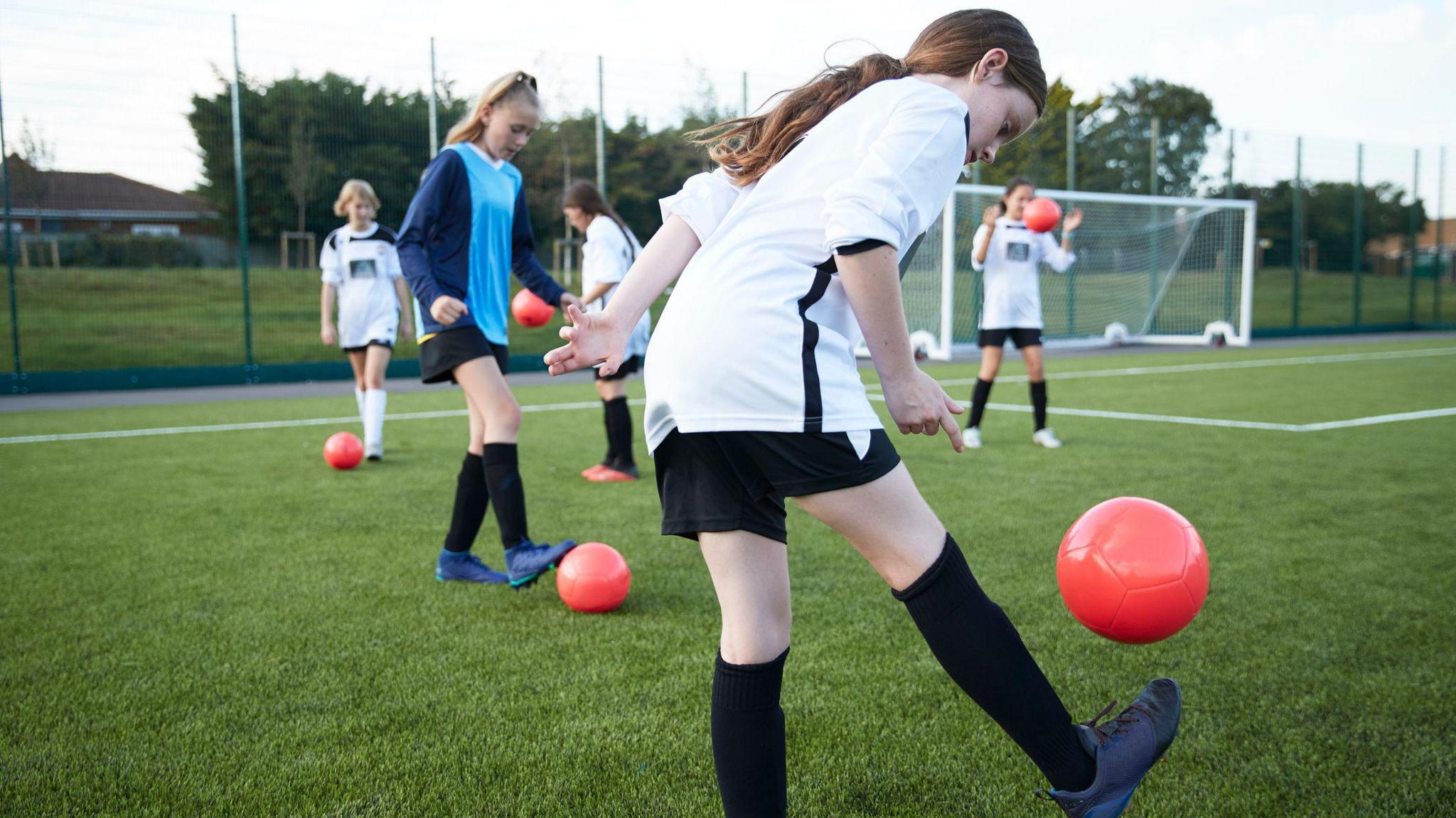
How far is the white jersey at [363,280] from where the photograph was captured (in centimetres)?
841

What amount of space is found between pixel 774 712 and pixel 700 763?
0.71 meters

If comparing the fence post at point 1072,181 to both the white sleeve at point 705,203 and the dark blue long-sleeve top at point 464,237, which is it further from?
the white sleeve at point 705,203

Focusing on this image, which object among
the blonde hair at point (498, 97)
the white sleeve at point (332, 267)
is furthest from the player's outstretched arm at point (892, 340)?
the white sleeve at point (332, 267)

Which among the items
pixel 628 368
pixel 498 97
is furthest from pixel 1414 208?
pixel 498 97

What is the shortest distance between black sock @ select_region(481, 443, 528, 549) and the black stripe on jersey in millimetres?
2610

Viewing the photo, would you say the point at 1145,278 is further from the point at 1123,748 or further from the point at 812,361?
the point at 812,361

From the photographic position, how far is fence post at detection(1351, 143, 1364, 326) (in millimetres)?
28453

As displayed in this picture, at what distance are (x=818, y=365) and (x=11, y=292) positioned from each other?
1543 cm

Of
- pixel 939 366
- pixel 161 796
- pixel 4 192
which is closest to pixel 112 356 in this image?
pixel 4 192

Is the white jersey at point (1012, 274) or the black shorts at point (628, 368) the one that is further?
the white jersey at point (1012, 274)

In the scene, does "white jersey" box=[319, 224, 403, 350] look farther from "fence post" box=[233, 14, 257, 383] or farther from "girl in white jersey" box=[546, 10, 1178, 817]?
"fence post" box=[233, 14, 257, 383]

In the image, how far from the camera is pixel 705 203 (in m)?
1.98

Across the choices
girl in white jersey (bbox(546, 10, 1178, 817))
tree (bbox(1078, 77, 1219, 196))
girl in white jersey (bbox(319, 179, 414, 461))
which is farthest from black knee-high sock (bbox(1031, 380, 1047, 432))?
tree (bbox(1078, 77, 1219, 196))

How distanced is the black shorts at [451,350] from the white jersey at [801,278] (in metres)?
2.44
